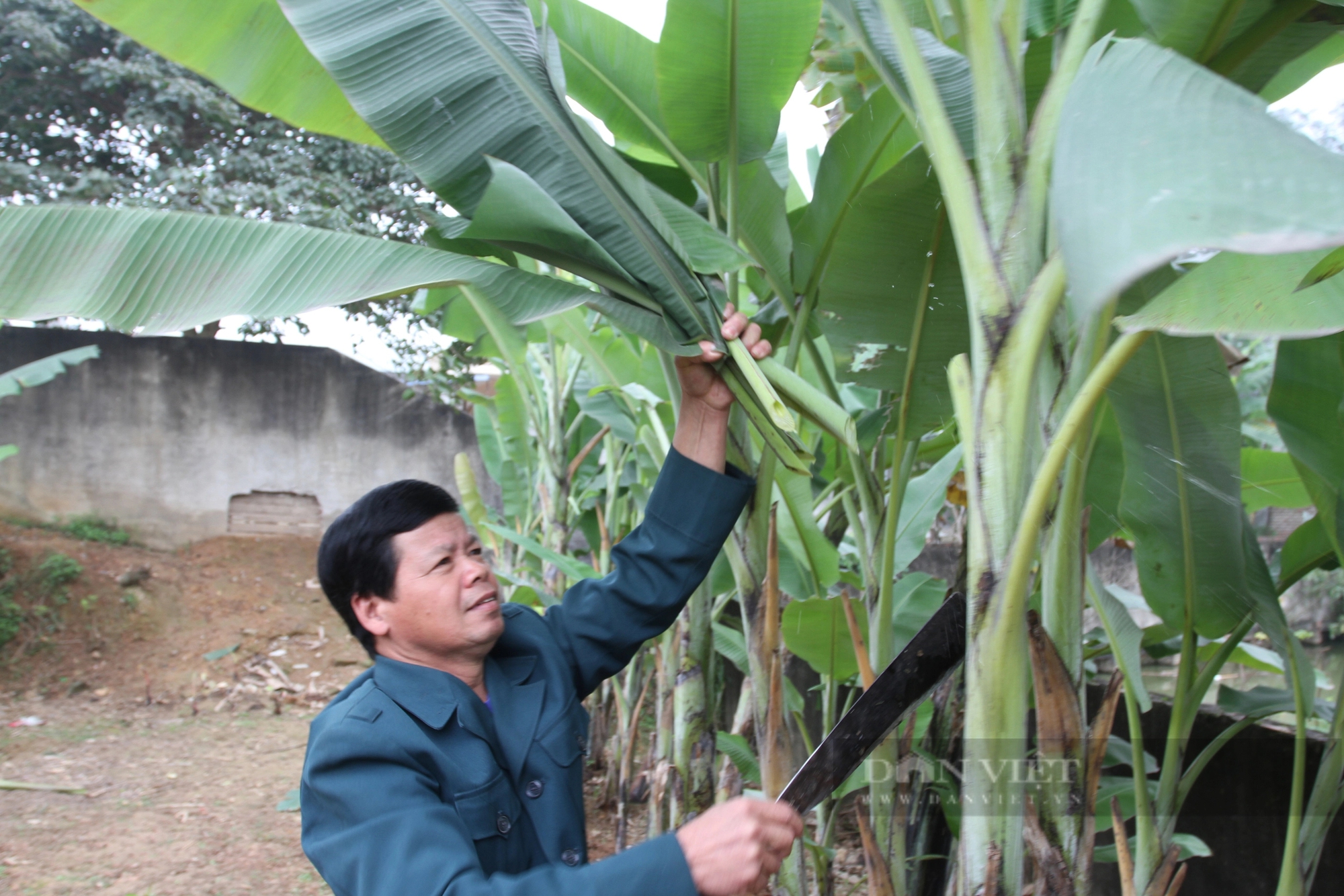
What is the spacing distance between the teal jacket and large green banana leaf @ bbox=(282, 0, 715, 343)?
0.29m

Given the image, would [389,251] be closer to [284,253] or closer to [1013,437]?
[284,253]

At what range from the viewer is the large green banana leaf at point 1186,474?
1289mm

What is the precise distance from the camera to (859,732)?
3.43 feet

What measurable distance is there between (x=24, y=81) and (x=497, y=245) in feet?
25.8

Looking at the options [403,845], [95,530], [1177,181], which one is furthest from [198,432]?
[1177,181]

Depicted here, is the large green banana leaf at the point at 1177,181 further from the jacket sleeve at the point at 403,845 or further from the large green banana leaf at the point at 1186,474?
the large green banana leaf at the point at 1186,474

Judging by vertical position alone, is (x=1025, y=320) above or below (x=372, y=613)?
above

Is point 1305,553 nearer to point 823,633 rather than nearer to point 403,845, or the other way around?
point 823,633

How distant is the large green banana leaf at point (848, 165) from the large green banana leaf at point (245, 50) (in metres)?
0.74

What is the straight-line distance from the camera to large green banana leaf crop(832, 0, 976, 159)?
118 centimetres

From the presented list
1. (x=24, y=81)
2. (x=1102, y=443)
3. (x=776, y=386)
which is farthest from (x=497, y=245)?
(x=24, y=81)

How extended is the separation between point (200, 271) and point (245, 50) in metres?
0.63

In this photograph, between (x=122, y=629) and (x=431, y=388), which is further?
(x=431, y=388)

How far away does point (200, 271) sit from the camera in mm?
1005
